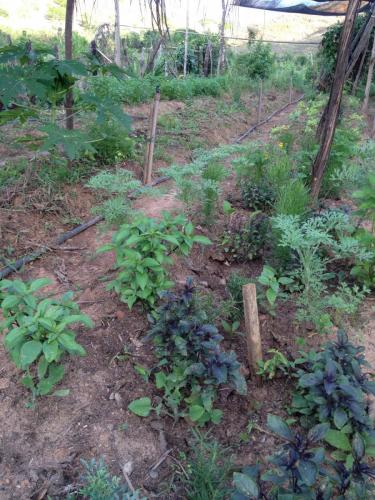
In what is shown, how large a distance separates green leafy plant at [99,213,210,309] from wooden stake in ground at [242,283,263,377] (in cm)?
48

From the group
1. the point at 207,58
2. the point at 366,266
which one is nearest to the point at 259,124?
the point at 207,58

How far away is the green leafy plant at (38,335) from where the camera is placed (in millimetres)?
1794

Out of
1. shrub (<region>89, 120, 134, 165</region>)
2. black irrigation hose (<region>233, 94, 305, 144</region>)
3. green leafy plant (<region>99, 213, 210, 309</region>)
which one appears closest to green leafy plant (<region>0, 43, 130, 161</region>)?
green leafy plant (<region>99, 213, 210, 309</region>)

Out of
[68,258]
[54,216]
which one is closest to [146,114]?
[54,216]

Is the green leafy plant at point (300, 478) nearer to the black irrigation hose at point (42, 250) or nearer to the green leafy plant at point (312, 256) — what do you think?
the green leafy plant at point (312, 256)

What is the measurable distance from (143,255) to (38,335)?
29.9 inches

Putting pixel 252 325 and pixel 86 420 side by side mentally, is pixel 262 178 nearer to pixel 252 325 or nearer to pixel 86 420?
pixel 252 325

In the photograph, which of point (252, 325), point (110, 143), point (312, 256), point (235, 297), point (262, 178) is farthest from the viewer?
point (110, 143)

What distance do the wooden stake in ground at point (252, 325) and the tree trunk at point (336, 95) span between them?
67.0 inches

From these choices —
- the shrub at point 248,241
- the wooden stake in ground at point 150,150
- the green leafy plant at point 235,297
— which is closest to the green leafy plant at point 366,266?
the shrub at point 248,241

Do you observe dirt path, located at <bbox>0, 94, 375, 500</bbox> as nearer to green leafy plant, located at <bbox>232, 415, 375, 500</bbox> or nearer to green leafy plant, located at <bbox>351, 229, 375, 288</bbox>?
green leafy plant, located at <bbox>351, 229, 375, 288</bbox>

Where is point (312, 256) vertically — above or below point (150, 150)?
below

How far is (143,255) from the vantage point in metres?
2.39

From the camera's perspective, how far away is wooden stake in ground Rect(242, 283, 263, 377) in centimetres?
207
